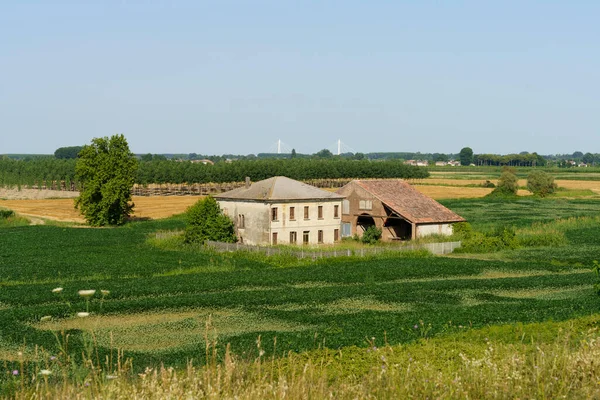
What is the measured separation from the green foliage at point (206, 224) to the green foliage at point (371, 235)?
443 inches

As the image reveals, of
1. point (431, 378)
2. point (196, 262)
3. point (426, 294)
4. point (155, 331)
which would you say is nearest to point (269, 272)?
point (196, 262)

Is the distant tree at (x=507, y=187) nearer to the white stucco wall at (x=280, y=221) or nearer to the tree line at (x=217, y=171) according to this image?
the tree line at (x=217, y=171)

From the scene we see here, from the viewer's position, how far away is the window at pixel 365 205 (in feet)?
211

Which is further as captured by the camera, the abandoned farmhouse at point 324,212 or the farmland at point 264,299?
the abandoned farmhouse at point 324,212

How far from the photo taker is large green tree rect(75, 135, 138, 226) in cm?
8244

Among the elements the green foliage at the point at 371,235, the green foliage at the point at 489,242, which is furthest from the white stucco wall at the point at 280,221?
the green foliage at the point at 489,242

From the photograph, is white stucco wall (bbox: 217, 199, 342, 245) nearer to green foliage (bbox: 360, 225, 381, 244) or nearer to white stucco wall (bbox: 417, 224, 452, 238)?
green foliage (bbox: 360, 225, 381, 244)

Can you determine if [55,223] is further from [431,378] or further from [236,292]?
[431,378]

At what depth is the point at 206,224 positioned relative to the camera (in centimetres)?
5812

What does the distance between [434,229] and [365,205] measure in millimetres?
6189

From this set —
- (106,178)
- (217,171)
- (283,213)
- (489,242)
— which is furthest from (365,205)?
(217,171)

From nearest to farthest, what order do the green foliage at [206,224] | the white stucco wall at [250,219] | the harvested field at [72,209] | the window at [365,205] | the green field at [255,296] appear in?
the green field at [255,296] < the green foliage at [206,224] < the white stucco wall at [250,219] < the window at [365,205] < the harvested field at [72,209]

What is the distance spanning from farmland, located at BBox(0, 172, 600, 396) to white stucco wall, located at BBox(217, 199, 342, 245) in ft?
18.3

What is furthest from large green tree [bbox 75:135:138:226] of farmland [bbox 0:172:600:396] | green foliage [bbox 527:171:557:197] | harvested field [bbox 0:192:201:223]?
green foliage [bbox 527:171:557:197]
